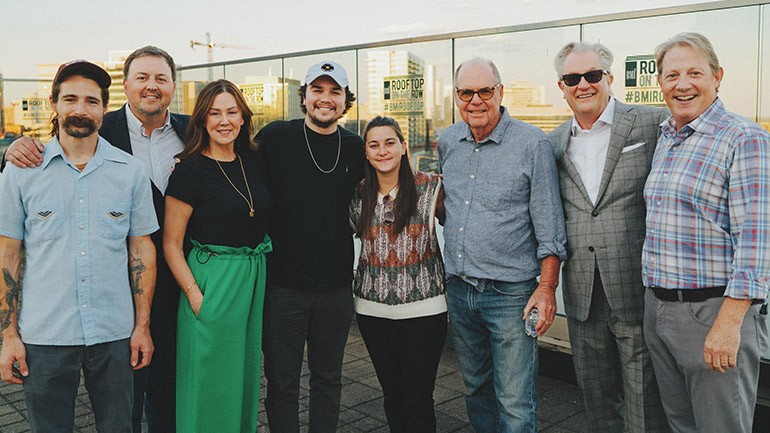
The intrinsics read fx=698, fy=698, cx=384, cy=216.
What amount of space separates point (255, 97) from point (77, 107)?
734 cm

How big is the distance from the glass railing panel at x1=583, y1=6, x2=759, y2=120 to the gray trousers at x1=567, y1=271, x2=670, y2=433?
8.47 ft

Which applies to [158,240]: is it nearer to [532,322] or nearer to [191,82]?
[532,322]

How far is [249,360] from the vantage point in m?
3.29

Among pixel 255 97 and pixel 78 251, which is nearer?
pixel 78 251

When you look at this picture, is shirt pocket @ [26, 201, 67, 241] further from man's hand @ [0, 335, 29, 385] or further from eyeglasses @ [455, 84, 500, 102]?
eyeglasses @ [455, 84, 500, 102]

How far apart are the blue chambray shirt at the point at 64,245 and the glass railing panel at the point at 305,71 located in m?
5.36

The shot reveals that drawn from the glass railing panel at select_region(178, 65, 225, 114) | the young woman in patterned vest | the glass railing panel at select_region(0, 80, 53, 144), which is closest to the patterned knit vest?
the young woman in patterned vest

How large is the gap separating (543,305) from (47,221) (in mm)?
2041

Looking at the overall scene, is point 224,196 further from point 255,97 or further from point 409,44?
point 255,97

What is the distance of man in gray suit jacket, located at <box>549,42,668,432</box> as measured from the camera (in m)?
2.93

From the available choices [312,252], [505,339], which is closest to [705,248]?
[505,339]

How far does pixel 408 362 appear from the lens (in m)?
3.24

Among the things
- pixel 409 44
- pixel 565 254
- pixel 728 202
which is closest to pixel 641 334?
pixel 565 254

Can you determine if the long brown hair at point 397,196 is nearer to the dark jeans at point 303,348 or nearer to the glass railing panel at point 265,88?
the dark jeans at point 303,348
